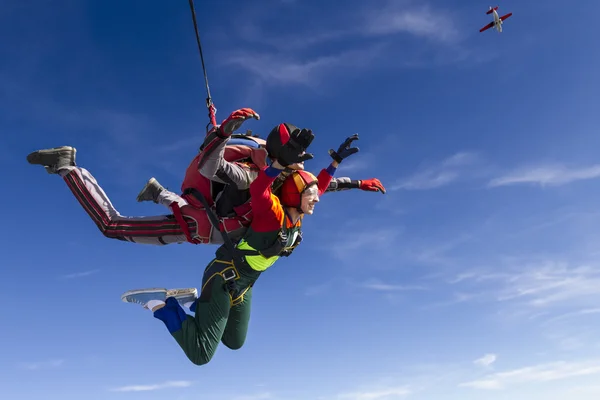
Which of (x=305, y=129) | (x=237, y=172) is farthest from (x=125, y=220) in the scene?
(x=305, y=129)

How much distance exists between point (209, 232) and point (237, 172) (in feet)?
2.97

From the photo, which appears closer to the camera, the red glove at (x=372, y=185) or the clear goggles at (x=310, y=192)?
the clear goggles at (x=310, y=192)

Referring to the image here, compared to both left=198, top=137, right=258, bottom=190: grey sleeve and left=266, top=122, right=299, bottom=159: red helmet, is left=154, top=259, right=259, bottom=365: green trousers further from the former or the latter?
left=266, top=122, right=299, bottom=159: red helmet

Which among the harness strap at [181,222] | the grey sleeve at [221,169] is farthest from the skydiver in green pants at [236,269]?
the harness strap at [181,222]

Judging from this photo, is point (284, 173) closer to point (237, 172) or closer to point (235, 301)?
point (237, 172)

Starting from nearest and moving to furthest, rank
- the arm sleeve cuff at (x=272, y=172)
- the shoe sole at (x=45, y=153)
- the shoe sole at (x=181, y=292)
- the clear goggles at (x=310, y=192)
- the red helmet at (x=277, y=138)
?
the red helmet at (x=277, y=138) → the arm sleeve cuff at (x=272, y=172) → the shoe sole at (x=45, y=153) → the clear goggles at (x=310, y=192) → the shoe sole at (x=181, y=292)

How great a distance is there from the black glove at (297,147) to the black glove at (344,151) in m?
1.33

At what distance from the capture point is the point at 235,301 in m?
6.88

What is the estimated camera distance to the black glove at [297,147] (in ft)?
15.7

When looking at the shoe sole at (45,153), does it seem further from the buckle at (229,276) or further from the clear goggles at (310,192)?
the clear goggles at (310,192)

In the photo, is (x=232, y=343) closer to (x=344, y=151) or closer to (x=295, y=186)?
(x=295, y=186)

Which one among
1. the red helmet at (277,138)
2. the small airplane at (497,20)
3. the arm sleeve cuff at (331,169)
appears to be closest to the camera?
the red helmet at (277,138)

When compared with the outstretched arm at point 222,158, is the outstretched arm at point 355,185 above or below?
above

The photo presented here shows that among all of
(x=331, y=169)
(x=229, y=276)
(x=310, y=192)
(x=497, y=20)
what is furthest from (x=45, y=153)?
(x=497, y=20)
